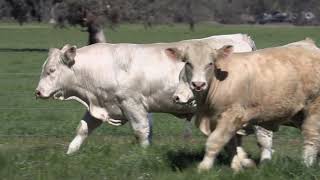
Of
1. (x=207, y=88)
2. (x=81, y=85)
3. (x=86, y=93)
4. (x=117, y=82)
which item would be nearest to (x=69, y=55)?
(x=81, y=85)

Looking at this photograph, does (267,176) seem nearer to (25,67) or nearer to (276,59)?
(276,59)

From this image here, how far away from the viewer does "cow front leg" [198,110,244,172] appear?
30.2 ft

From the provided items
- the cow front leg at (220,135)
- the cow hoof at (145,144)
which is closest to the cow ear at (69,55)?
the cow hoof at (145,144)

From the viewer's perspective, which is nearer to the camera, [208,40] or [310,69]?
[310,69]

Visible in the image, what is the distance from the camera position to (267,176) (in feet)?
28.9

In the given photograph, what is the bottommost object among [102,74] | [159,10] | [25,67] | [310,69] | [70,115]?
[159,10]

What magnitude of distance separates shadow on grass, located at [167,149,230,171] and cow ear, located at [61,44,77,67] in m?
2.22

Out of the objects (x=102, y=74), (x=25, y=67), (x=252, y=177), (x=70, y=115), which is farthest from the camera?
(x=25, y=67)

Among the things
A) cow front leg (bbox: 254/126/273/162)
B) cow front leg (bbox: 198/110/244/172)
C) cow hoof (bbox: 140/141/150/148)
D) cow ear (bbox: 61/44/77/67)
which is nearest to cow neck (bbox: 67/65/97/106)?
cow ear (bbox: 61/44/77/67)

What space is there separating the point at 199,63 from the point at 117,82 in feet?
8.82

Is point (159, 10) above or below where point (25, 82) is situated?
below

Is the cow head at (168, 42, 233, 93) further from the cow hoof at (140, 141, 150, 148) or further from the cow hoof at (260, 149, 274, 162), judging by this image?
the cow hoof at (140, 141, 150, 148)

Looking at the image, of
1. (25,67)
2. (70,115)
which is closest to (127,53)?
(70,115)

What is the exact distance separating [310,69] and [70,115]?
904 cm
